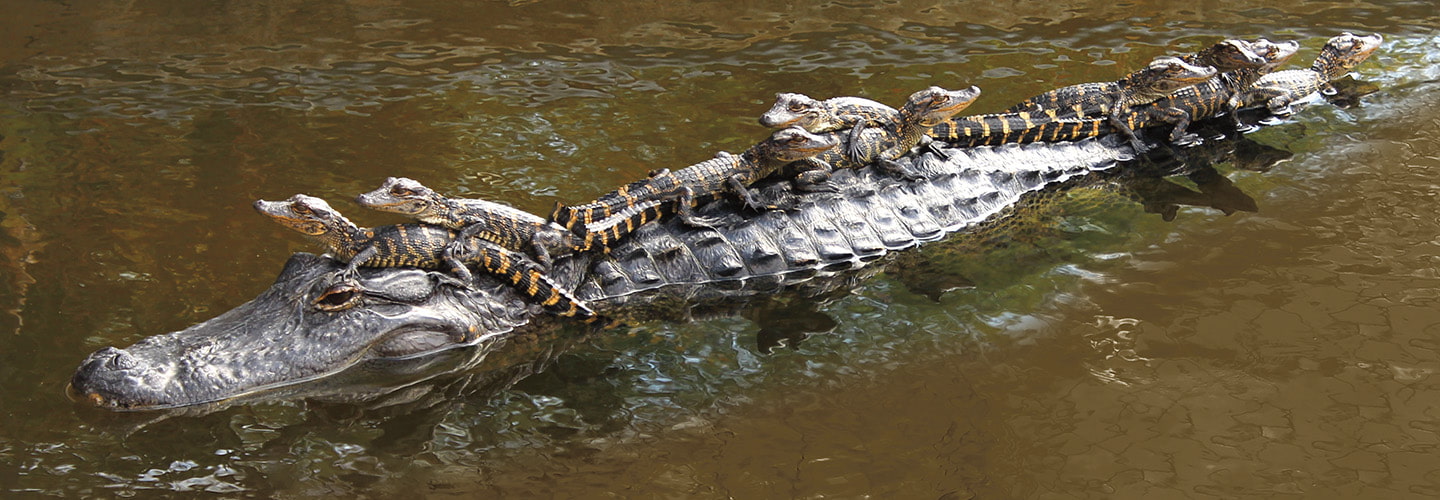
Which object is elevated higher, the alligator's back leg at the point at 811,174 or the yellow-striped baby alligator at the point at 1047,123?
the alligator's back leg at the point at 811,174

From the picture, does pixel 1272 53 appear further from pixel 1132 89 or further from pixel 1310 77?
pixel 1132 89

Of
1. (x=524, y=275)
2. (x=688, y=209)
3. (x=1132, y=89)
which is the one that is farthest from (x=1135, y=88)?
(x=524, y=275)

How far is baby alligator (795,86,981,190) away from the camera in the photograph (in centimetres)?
660

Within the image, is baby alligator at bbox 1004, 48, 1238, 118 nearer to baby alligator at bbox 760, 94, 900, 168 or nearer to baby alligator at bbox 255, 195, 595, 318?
baby alligator at bbox 760, 94, 900, 168

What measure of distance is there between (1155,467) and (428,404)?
10.3ft

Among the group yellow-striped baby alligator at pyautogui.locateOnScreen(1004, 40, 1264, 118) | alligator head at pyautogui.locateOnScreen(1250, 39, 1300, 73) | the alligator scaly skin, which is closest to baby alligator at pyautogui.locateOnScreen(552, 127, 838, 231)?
the alligator scaly skin

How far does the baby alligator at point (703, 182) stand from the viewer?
601 centimetres

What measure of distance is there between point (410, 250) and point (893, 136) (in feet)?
10.0

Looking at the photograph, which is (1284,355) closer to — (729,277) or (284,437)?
(729,277)

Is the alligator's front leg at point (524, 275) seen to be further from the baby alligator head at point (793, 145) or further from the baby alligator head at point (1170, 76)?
the baby alligator head at point (1170, 76)

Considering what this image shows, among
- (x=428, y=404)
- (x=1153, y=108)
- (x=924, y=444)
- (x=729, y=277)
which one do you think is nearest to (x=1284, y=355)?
(x=924, y=444)

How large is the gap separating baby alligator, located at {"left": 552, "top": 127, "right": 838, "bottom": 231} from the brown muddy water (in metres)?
0.70

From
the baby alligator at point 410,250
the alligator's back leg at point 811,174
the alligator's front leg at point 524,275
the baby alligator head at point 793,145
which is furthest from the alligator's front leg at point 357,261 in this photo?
the alligator's back leg at point 811,174

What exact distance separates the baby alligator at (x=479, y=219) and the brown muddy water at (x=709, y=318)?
583 mm
